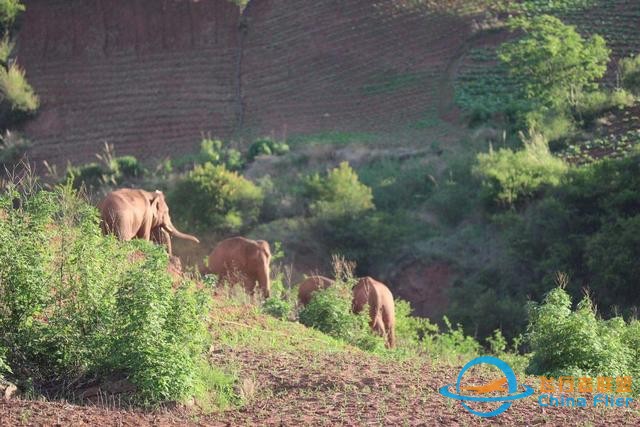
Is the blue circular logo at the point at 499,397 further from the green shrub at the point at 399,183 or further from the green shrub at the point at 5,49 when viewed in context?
the green shrub at the point at 5,49

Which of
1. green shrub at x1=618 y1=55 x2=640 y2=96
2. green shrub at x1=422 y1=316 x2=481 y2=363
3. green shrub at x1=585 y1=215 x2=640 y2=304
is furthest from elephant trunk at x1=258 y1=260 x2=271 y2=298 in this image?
green shrub at x1=618 y1=55 x2=640 y2=96

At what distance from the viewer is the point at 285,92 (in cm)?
4794

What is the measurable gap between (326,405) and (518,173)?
2327cm

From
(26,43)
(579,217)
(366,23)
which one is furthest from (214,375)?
(26,43)

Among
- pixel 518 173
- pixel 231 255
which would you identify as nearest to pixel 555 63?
pixel 518 173

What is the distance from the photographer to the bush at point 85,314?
11922mm

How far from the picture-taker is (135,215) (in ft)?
60.5

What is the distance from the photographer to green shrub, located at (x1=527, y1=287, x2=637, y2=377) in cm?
1441

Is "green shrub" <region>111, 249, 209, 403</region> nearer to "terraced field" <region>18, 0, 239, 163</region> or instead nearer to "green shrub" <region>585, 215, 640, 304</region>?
"green shrub" <region>585, 215, 640, 304</region>

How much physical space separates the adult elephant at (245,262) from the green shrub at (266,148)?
20.7m

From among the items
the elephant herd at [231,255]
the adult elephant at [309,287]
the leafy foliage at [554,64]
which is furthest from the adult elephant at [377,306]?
the leafy foliage at [554,64]

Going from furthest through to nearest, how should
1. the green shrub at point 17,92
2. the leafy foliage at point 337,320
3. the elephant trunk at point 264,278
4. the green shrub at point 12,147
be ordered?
the green shrub at point 17,92 → the green shrub at point 12,147 → the elephant trunk at point 264,278 → the leafy foliage at point 337,320

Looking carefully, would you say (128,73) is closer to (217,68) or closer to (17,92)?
(217,68)

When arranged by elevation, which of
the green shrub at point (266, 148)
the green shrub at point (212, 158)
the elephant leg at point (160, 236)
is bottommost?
the green shrub at point (212, 158)
